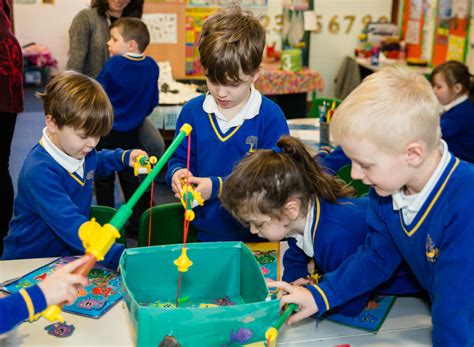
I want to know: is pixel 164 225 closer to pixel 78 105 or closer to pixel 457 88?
pixel 78 105

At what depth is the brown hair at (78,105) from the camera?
5.08 ft

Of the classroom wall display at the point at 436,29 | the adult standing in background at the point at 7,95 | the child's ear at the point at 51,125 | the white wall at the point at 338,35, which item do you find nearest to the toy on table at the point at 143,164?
the child's ear at the point at 51,125

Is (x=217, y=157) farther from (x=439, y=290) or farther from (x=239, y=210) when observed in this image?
(x=439, y=290)

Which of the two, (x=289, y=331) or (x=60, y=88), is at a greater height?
(x=60, y=88)

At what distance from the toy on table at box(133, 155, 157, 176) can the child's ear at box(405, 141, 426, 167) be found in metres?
0.78

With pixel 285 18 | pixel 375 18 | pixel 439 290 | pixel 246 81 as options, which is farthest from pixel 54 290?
pixel 375 18

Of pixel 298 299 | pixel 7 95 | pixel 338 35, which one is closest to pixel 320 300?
pixel 298 299

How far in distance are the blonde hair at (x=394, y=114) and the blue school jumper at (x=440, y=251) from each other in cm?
10

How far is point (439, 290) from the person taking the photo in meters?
1.09

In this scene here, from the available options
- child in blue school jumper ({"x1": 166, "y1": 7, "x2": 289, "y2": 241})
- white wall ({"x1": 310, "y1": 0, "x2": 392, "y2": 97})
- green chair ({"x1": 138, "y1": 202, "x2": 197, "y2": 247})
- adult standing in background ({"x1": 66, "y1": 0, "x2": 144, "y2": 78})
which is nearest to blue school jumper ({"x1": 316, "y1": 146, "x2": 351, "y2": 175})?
child in blue school jumper ({"x1": 166, "y1": 7, "x2": 289, "y2": 241})

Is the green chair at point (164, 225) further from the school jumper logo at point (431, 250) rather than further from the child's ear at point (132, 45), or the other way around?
the child's ear at point (132, 45)

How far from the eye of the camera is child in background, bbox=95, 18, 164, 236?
289 cm

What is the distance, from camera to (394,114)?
41.9 inches

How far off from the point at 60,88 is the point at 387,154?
3.02 feet
